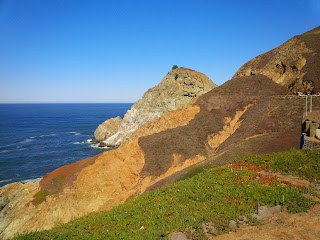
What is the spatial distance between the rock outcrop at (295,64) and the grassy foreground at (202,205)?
32.8 metres

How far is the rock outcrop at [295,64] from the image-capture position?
→ 4299cm

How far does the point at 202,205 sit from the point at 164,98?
70.5m

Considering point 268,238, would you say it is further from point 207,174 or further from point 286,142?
point 286,142

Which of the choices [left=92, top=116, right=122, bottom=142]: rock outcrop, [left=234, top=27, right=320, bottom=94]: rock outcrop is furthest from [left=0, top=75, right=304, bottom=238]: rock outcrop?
[left=92, top=116, right=122, bottom=142]: rock outcrop

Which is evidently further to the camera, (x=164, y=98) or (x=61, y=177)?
(x=164, y=98)

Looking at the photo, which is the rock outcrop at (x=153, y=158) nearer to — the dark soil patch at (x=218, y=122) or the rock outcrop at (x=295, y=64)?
the dark soil patch at (x=218, y=122)

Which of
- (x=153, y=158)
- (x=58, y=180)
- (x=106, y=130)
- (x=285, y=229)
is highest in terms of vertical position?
(x=285, y=229)

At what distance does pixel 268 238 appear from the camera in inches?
372

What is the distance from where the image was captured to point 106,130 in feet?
298

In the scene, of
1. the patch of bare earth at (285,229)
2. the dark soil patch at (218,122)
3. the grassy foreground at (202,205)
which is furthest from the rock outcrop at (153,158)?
the patch of bare earth at (285,229)

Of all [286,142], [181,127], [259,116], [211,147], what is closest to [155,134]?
[181,127]

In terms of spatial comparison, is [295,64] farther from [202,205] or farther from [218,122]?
[202,205]

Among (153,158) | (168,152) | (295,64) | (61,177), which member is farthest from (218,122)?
(61,177)

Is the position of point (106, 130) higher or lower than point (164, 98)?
lower
